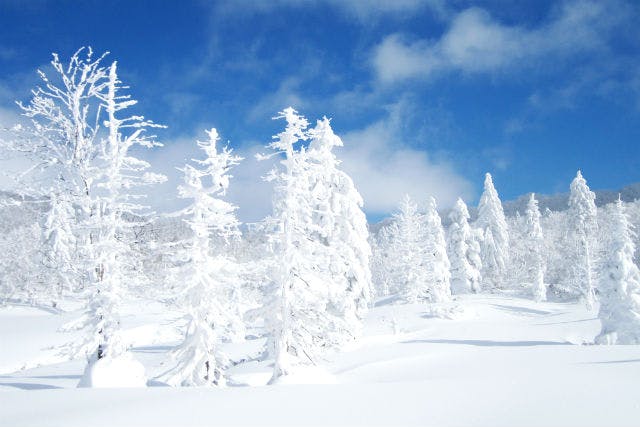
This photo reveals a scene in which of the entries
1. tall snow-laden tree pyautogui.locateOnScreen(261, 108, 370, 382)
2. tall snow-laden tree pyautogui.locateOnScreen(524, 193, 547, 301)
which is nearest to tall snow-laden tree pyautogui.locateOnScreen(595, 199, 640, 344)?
tall snow-laden tree pyautogui.locateOnScreen(261, 108, 370, 382)

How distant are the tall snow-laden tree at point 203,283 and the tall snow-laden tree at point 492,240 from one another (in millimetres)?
61179

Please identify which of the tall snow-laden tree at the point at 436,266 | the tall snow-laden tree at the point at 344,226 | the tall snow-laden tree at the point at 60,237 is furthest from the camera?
the tall snow-laden tree at the point at 436,266

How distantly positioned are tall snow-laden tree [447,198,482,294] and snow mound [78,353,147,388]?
53434 millimetres

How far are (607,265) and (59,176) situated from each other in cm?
3150

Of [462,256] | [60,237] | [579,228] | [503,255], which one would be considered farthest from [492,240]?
[60,237]

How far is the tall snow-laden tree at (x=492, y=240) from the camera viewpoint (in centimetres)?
7069

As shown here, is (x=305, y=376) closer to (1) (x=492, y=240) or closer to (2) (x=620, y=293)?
(2) (x=620, y=293)

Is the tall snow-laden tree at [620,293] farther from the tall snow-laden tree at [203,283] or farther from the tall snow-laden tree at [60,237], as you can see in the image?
the tall snow-laden tree at [60,237]

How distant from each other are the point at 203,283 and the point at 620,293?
26217 millimetres

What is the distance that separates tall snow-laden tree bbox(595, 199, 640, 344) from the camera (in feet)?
89.1

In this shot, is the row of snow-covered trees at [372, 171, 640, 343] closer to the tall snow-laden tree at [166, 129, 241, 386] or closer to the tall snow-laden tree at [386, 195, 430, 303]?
the tall snow-laden tree at [386, 195, 430, 303]

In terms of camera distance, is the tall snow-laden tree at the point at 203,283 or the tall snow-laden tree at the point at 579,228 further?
the tall snow-laden tree at the point at 579,228

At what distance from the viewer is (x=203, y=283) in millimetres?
15203

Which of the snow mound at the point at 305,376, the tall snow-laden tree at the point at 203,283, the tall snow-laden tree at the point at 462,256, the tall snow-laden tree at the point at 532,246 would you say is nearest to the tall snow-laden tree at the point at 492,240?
the tall snow-laden tree at the point at 532,246
